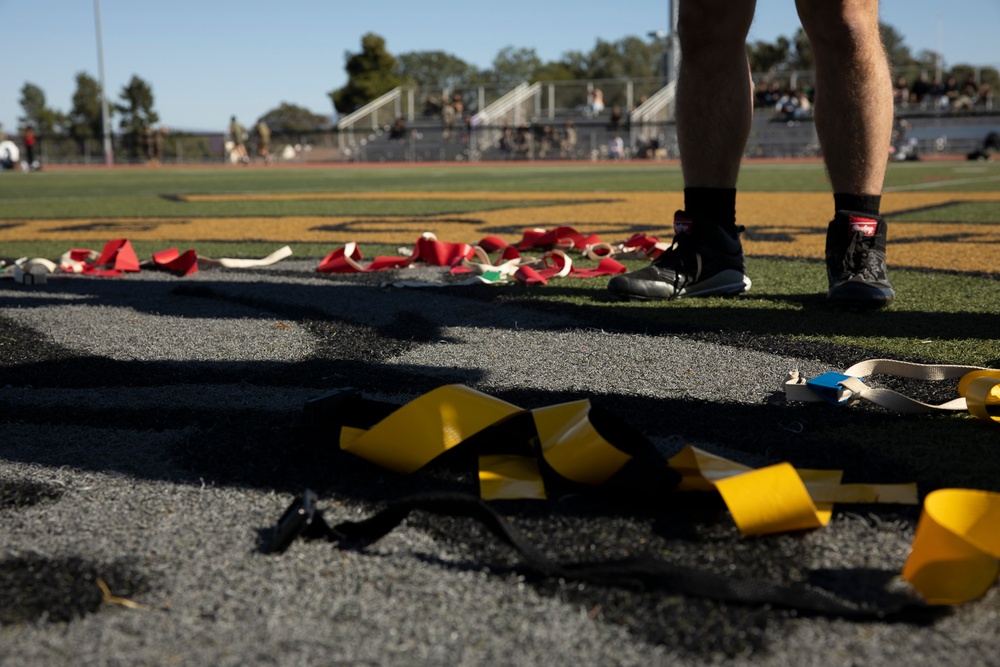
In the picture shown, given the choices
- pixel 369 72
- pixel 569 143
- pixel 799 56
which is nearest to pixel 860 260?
pixel 569 143

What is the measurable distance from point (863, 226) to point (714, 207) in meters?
0.50

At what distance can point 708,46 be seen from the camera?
124 inches

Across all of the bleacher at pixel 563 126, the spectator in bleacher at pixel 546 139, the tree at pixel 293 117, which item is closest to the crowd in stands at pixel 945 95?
the bleacher at pixel 563 126

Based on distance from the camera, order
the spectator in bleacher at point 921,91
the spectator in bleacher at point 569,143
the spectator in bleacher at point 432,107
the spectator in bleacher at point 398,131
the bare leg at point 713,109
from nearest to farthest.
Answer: the bare leg at point 713,109, the spectator in bleacher at point 569,143, the spectator in bleacher at point 921,91, the spectator in bleacher at point 398,131, the spectator in bleacher at point 432,107

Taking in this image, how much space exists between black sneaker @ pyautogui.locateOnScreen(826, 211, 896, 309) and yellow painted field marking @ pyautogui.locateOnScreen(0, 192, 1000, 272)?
2.97ft

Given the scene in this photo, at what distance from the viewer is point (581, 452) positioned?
138cm

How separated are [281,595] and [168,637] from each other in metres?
0.13

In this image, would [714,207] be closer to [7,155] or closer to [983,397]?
[983,397]

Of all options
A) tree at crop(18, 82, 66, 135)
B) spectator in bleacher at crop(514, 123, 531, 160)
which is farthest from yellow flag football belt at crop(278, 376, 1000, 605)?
tree at crop(18, 82, 66, 135)

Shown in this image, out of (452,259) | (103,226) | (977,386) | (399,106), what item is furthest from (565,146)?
(977,386)

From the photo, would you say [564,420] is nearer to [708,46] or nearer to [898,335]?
[898,335]

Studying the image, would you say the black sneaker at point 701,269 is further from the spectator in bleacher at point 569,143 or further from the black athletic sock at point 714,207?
the spectator in bleacher at point 569,143

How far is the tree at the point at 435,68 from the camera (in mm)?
98438

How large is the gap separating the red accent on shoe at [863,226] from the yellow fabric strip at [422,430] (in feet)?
5.78
